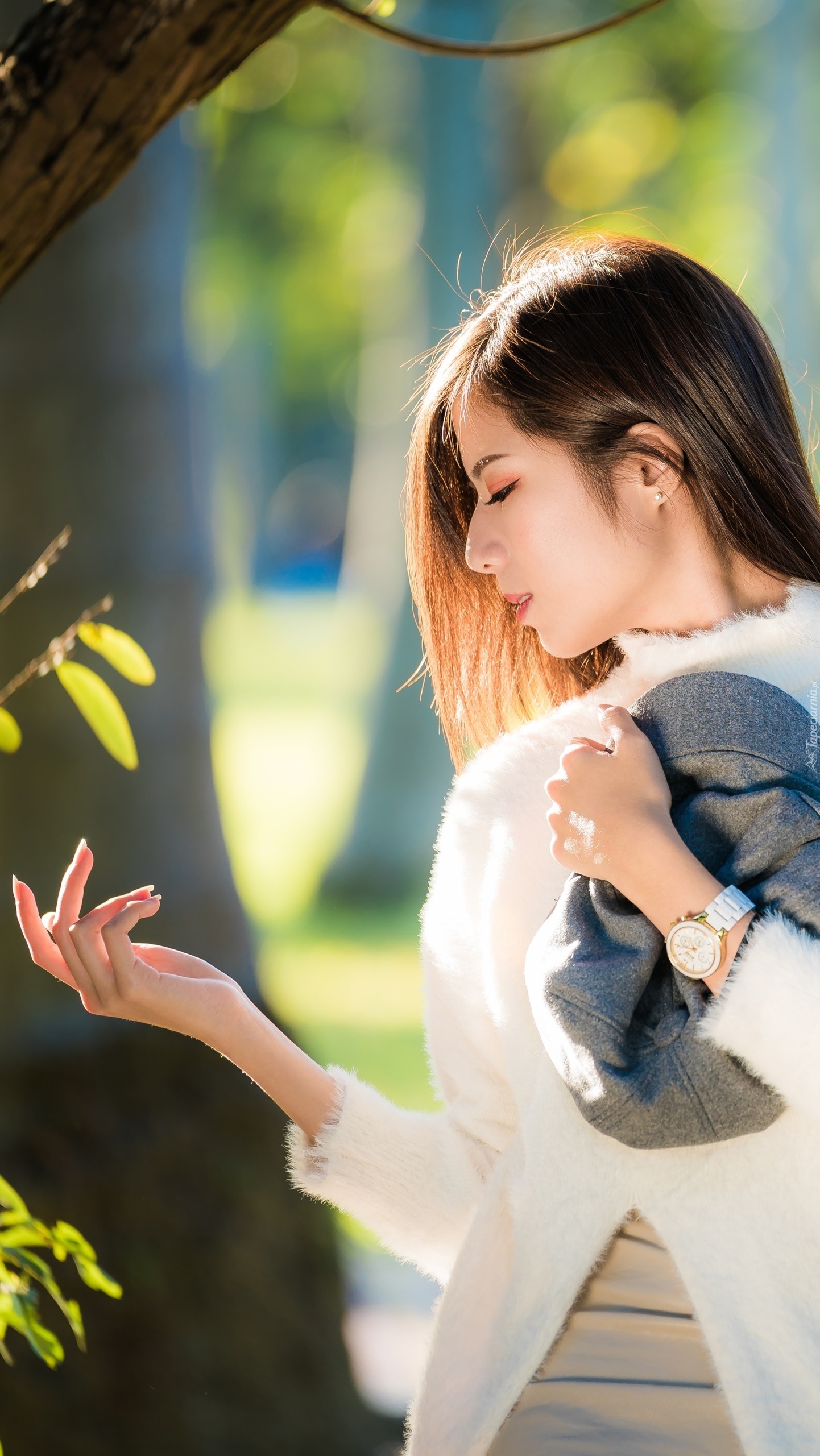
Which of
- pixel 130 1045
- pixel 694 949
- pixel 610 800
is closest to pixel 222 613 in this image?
pixel 130 1045

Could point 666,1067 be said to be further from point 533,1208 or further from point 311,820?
point 311,820

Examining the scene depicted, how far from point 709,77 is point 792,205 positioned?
9.10ft

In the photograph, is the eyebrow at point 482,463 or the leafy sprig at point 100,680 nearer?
the leafy sprig at point 100,680

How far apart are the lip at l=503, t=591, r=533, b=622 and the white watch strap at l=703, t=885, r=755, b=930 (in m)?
0.47

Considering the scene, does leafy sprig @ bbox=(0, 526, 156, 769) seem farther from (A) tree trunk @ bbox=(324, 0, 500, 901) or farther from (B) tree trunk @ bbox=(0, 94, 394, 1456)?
(A) tree trunk @ bbox=(324, 0, 500, 901)

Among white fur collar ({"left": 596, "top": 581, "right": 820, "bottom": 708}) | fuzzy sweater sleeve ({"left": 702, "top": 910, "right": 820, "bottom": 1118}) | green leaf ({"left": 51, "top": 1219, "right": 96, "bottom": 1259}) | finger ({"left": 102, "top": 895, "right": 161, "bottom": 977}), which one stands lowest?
green leaf ({"left": 51, "top": 1219, "right": 96, "bottom": 1259})

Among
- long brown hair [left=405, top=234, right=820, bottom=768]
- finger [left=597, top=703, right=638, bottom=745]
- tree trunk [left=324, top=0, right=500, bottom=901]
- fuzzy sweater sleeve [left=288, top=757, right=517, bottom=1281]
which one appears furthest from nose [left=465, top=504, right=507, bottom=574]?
tree trunk [left=324, top=0, right=500, bottom=901]

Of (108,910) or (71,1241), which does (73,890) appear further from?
(71,1241)

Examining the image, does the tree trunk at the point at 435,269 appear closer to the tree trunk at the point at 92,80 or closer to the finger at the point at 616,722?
the finger at the point at 616,722

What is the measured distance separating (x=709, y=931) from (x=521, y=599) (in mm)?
508

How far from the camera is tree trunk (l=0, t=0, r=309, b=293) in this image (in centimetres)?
105

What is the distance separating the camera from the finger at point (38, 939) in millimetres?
1465

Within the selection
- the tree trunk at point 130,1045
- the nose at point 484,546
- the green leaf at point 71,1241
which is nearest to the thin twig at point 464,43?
the nose at point 484,546

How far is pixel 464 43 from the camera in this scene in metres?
1.26
